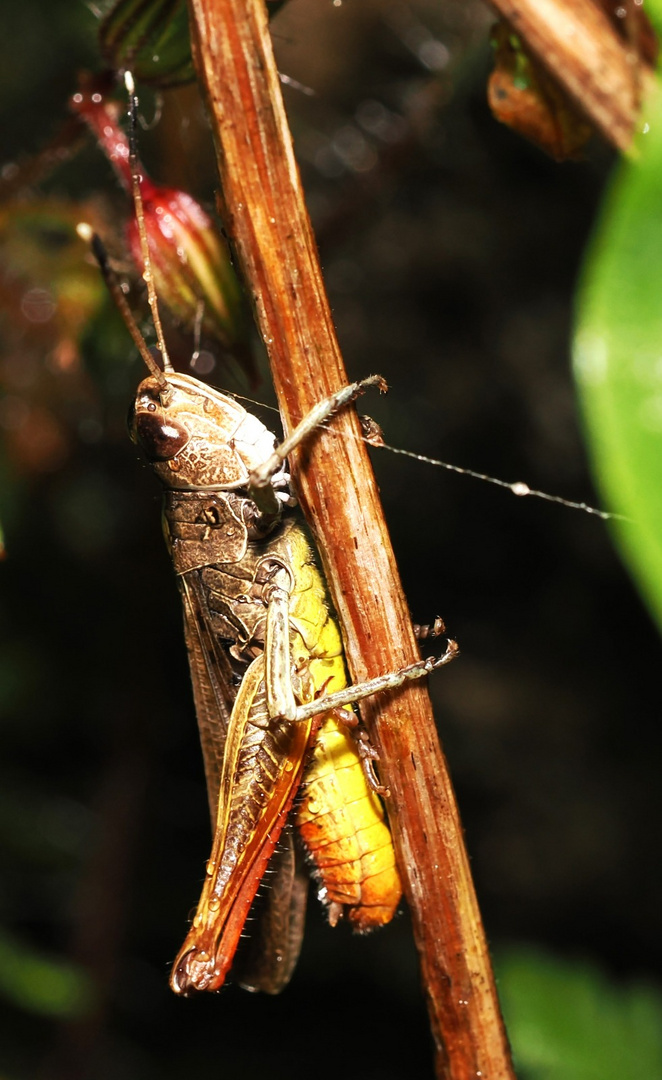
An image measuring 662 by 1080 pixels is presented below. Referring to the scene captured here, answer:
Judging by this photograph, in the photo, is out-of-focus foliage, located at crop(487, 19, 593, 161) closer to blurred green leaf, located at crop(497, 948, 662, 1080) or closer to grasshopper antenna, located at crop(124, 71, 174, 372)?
grasshopper antenna, located at crop(124, 71, 174, 372)

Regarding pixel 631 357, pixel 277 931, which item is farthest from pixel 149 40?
pixel 277 931

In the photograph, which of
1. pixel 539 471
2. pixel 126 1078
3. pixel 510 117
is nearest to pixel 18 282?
pixel 510 117

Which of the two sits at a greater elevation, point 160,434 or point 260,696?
point 160,434

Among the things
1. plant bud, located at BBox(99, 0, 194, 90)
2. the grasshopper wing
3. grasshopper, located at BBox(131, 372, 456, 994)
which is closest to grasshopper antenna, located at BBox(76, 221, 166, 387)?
grasshopper, located at BBox(131, 372, 456, 994)

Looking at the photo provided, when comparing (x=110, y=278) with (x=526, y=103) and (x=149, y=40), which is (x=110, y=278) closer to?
(x=149, y=40)

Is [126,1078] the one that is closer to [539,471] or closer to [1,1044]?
[1,1044]

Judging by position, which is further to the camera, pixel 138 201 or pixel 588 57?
pixel 138 201

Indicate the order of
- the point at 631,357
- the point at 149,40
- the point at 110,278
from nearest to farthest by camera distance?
the point at 631,357
the point at 149,40
the point at 110,278
